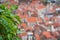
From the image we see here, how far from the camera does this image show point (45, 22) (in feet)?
15.0

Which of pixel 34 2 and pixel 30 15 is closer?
pixel 30 15

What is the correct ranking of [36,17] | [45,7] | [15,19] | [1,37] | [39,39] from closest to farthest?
[1,37], [15,19], [39,39], [36,17], [45,7]

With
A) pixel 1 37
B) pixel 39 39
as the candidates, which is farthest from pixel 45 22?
pixel 1 37

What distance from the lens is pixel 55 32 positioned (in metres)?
4.23

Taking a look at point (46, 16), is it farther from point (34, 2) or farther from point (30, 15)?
point (34, 2)

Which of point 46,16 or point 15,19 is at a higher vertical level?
point 15,19

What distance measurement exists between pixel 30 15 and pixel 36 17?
0.47 feet

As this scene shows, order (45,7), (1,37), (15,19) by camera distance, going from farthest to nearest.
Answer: (45,7) → (15,19) → (1,37)

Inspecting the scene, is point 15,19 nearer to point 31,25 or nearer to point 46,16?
point 31,25

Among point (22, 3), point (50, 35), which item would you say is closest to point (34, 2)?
point (22, 3)

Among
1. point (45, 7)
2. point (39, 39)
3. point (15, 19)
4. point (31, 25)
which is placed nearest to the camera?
point (15, 19)

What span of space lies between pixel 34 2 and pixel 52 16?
83cm

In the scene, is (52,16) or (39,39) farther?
(52,16)

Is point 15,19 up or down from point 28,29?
up
